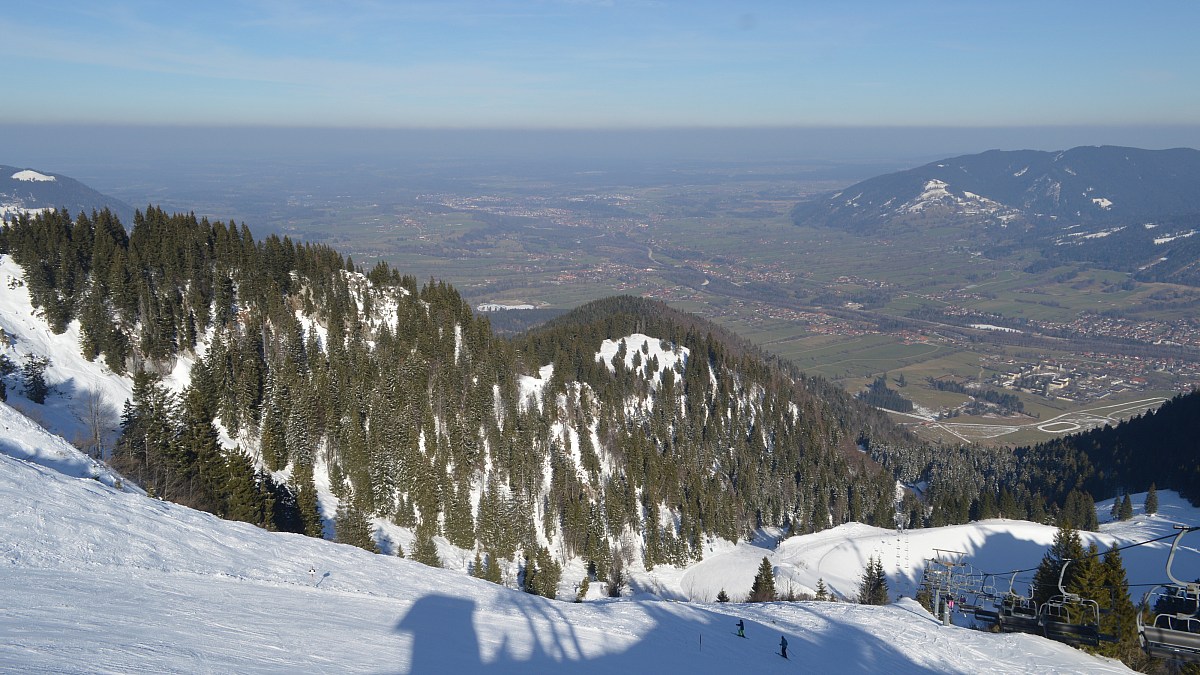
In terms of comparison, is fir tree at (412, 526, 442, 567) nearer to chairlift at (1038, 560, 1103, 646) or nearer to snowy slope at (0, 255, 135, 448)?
snowy slope at (0, 255, 135, 448)

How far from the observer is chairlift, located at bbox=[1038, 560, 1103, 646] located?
90.2ft

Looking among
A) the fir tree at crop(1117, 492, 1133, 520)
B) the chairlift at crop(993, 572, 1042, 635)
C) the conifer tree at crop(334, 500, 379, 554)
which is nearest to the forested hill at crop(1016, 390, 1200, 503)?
the fir tree at crop(1117, 492, 1133, 520)

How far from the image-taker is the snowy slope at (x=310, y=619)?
1698 centimetres

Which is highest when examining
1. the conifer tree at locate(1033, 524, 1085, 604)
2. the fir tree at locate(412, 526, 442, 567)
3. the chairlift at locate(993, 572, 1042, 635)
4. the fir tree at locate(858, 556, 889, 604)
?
the chairlift at locate(993, 572, 1042, 635)

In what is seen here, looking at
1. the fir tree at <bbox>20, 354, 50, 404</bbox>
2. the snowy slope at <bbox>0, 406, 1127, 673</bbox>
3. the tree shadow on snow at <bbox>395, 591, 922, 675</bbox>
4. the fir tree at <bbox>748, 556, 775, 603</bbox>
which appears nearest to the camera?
the snowy slope at <bbox>0, 406, 1127, 673</bbox>

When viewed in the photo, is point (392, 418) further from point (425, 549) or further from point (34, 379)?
point (34, 379)

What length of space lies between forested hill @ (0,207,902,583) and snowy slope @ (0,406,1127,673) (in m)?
12.7

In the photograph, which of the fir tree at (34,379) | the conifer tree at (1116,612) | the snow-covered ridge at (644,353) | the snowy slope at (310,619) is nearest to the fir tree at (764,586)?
the snowy slope at (310,619)

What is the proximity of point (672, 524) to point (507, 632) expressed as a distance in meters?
62.7

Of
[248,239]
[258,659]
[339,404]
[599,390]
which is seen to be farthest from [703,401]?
[258,659]

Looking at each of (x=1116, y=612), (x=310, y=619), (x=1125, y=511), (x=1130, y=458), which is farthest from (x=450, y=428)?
(x=1130, y=458)

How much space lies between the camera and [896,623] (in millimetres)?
37094

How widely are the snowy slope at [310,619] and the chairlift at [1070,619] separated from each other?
1591mm

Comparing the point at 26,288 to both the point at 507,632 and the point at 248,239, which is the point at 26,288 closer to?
the point at 248,239
